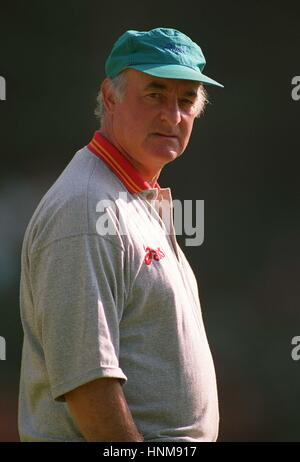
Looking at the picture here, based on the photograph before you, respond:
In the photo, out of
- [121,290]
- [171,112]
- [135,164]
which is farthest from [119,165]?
[121,290]

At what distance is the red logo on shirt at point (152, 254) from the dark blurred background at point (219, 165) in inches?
81.5

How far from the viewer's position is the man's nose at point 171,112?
2484 millimetres

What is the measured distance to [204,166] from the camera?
448 cm

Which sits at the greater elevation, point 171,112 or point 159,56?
point 159,56

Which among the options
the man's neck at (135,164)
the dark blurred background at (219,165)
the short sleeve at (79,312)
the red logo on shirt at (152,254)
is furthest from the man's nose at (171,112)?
the dark blurred background at (219,165)

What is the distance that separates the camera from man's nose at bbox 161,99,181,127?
8.15 feet

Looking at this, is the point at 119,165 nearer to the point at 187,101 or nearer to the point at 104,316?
the point at 187,101

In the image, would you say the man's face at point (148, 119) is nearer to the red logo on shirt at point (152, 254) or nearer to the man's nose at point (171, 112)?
the man's nose at point (171, 112)

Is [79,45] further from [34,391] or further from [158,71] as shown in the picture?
[34,391]

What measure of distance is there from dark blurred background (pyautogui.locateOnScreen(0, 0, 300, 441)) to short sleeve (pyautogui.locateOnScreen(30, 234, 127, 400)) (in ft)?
7.38

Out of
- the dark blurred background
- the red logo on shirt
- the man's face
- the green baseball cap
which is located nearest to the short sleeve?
the red logo on shirt

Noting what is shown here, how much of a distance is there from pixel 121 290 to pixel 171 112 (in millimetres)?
540

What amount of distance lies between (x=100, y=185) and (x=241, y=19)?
2485mm

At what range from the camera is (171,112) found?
249cm
